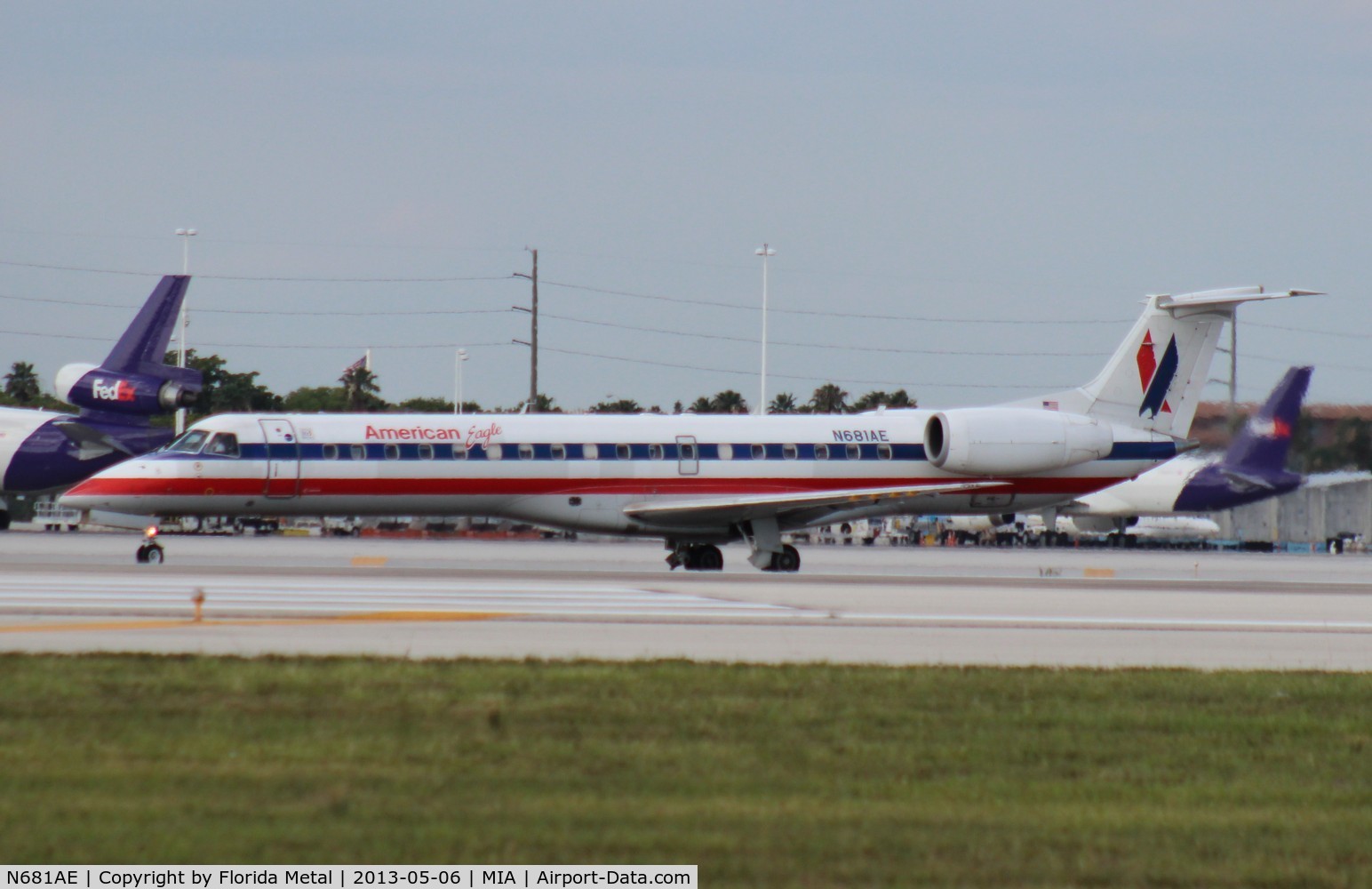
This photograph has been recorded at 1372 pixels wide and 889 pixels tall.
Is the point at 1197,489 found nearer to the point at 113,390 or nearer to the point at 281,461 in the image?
the point at 113,390

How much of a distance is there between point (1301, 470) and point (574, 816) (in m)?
46.1

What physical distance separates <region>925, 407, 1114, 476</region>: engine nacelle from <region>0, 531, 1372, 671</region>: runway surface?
245 centimetres

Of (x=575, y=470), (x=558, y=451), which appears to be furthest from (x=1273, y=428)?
(x=558, y=451)

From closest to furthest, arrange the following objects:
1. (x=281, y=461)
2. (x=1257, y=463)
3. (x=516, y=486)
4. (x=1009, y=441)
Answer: (x=281, y=461), (x=516, y=486), (x=1009, y=441), (x=1257, y=463)

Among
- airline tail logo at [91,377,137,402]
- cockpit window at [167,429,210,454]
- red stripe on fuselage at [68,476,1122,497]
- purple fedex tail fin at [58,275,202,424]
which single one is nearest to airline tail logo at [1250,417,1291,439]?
red stripe on fuselage at [68,476,1122,497]

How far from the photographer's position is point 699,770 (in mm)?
8906

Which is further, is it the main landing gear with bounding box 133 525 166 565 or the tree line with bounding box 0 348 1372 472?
the tree line with bounding box 0 348 1372 472

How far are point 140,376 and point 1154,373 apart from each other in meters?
30.4

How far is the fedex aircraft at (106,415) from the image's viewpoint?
4766 centimetres

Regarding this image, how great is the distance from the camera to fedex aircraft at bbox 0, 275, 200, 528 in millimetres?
47656

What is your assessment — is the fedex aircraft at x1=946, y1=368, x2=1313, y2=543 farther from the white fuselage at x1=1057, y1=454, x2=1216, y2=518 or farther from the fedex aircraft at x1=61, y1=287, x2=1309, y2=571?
the fedex aircraft at x1=61, y1=287, x2=1309, y2=571

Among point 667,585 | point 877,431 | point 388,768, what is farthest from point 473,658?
point 877,431

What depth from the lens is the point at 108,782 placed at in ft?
26.7

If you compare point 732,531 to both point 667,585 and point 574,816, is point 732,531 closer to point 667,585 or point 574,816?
point 667,585
